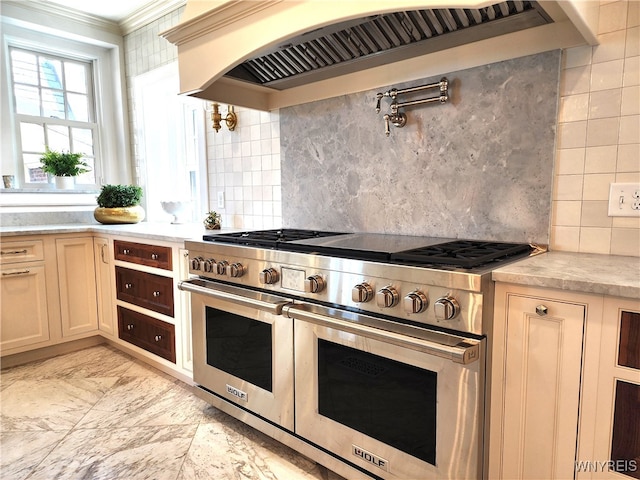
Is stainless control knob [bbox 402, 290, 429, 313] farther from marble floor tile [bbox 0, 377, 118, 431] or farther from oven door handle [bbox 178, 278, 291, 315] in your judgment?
marble floor tile [bbox 0, 377, 118, 431]

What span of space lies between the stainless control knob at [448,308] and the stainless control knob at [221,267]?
41.0 inches

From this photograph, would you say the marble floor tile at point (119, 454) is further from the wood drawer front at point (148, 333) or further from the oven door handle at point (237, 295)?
the oven door handle at point (237, 295)

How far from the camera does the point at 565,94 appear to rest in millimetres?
1484

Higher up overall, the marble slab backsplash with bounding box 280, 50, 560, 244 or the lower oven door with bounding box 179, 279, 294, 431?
the marble slab backsplash with bounding box 280, 50, 560, 244

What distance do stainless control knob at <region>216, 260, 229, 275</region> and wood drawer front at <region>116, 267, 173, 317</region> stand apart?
1.95 feet

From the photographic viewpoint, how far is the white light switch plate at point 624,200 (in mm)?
1370

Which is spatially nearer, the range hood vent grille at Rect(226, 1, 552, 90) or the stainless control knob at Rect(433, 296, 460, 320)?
the stainless control knob at Rect(433, 296, 460, 320)

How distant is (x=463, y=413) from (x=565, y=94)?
1.15 m

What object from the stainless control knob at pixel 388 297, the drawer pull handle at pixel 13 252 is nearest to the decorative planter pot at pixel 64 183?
the drawer pull handle at pixel 13 252

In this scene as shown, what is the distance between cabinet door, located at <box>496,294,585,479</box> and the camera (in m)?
1.10

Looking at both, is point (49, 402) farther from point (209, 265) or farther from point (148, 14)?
point (148, 14)

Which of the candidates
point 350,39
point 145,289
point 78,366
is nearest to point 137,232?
point 145,289

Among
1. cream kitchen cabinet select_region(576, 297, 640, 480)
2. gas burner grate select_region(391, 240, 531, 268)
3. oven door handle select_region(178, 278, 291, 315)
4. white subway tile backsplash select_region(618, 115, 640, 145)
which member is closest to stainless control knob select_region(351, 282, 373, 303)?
gas burner grate select_region(391, 240, 531, 268)

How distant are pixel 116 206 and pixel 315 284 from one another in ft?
7.81
